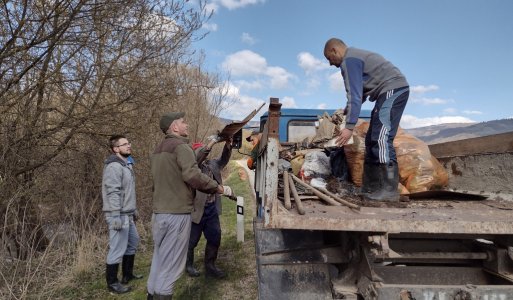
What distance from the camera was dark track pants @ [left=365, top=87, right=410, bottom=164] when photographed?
2.78 meters

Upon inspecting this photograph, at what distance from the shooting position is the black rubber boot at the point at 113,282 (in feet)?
13.3

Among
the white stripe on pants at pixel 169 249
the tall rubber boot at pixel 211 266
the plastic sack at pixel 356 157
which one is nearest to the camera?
the white stripe on pants at pixel 169 249

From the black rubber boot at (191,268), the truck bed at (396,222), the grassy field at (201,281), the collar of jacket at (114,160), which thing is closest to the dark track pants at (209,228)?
the black rubber boot at (191,268)

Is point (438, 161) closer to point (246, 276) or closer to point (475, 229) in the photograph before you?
point (475, 229)

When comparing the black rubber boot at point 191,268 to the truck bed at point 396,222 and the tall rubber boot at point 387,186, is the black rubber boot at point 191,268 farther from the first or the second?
the truck bed at point 396,222

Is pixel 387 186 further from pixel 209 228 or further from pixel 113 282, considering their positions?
pixel 113 282

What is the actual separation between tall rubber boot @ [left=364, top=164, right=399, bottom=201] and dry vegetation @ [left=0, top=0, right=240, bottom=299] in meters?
3.39

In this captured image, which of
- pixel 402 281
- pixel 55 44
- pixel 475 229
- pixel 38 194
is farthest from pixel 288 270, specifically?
pixel 38 194

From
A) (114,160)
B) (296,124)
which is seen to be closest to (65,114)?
(114,160)

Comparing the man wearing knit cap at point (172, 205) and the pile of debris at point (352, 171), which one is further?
the man wearing knit cap at point (172, 205)

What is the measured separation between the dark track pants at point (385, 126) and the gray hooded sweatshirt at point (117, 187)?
281 cm

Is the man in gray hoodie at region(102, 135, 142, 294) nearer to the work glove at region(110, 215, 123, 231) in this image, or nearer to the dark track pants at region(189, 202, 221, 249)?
the work glove at region(110, 215, 123, 231)

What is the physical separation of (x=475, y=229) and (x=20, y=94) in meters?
4.69

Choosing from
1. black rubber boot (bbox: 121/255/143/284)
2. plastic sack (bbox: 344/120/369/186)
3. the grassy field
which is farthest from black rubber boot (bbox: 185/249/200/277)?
plastic sack (bbox: 344/120/369/186)
